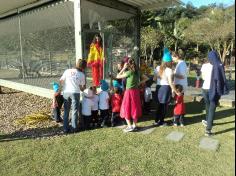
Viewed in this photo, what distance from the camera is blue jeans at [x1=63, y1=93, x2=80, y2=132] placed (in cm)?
622

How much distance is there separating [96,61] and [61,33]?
5.26 ft

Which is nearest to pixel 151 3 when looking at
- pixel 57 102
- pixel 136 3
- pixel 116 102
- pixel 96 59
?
pixel 136 3

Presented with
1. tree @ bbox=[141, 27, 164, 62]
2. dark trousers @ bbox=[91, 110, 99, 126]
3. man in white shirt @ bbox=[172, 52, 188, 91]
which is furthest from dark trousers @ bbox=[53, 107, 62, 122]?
tree @ bbox=[141, 27, 164, 62]

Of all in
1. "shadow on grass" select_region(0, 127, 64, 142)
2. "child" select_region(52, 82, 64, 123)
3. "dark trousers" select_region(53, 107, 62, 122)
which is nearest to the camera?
"shadow on grass" select_region(0, 127, 64, 142)

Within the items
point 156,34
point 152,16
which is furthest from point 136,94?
point 152,16

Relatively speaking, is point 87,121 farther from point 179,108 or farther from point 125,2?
point 125,2

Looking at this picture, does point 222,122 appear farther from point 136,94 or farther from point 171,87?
point 136,94

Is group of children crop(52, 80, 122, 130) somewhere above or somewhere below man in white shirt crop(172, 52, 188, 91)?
below

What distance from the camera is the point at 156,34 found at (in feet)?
86.4

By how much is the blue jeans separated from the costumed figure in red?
1.66 meters

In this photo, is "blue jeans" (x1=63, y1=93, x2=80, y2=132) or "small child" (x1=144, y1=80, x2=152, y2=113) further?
"small child" (x1=144, y1=80, x2=152, y2=113)

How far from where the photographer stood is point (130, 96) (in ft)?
20.5

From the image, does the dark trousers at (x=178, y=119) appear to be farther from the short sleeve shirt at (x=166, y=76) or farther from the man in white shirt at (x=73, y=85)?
the man in white shirt at (x=73, y=85)

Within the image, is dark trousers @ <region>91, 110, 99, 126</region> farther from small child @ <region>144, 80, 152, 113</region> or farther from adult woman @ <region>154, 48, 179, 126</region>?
small child @ <region>144, 80, 152, 113</region>
